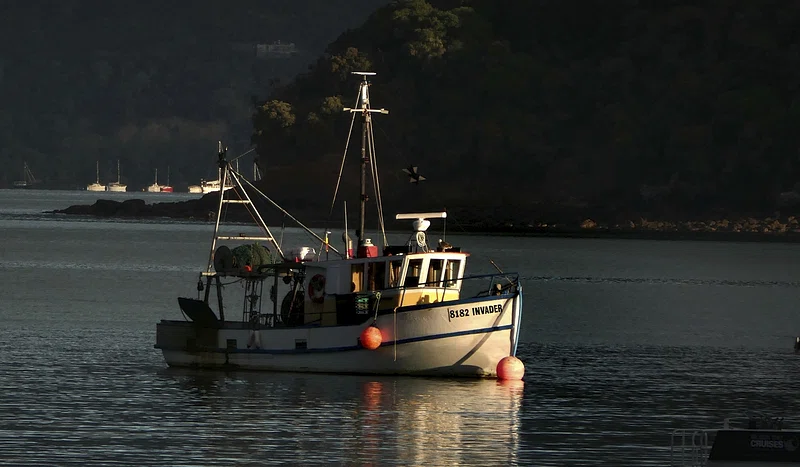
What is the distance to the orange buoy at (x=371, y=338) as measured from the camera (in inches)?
1919

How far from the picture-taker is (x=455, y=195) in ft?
647

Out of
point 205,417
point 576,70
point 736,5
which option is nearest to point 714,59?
point 736,5

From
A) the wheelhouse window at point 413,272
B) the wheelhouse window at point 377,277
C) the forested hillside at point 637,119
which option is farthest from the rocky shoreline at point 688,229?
the wheelhouse window at point 413,272

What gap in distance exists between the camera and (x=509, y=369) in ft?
163

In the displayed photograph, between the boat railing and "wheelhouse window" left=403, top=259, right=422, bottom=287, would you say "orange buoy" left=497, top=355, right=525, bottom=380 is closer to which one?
"wheelhouse window" left=403, top=259, right=422, bottom=287

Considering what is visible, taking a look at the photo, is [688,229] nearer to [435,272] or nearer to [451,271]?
[451,271]

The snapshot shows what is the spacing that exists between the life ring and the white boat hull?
56.0 inches

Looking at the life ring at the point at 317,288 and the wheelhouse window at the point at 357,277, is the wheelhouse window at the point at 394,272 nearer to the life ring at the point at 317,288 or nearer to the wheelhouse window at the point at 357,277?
the wheelhouse window at the point at 357,277

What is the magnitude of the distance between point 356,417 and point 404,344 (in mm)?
6336

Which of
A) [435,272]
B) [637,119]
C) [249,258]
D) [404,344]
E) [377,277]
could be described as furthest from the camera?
[637,119]

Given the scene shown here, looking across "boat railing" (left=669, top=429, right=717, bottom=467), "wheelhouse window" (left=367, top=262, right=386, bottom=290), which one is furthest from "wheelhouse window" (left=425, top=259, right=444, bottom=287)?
"boat railing" (left=669, top=429, right=717, bottom=467)

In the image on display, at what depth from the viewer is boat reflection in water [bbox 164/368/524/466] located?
3778 centimetres

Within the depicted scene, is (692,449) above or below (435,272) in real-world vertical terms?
below

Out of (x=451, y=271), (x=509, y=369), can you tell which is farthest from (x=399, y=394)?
(x=451, y=271)
